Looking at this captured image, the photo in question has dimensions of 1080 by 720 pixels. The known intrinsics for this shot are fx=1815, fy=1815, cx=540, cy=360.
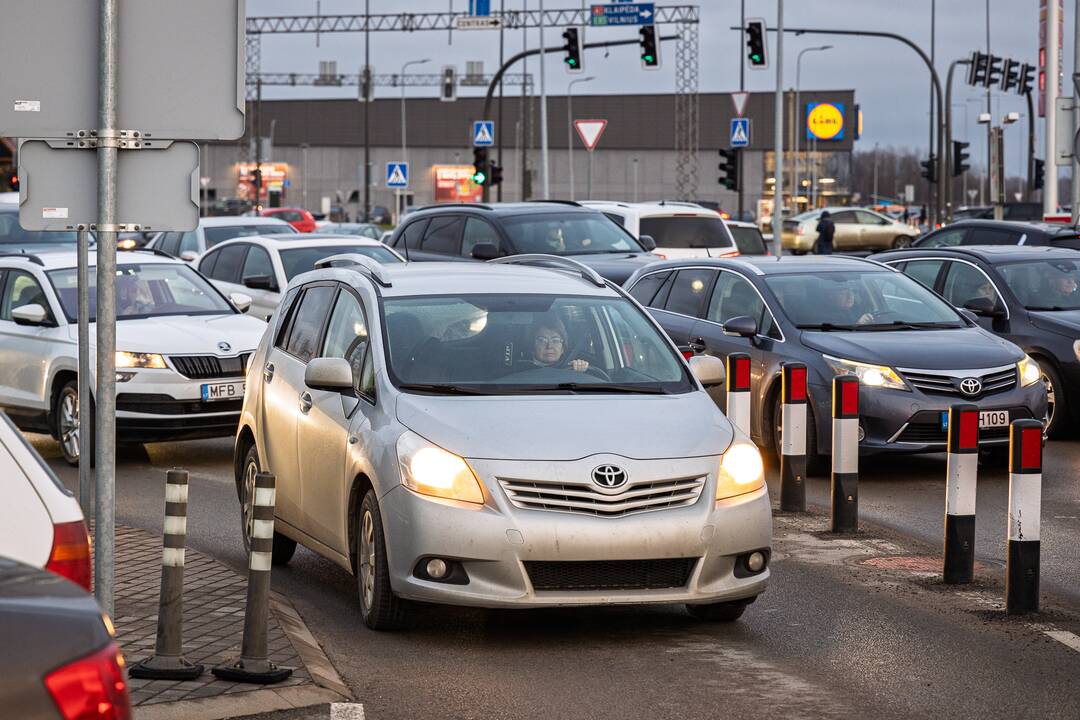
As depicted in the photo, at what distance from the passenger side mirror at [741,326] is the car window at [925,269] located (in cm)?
407

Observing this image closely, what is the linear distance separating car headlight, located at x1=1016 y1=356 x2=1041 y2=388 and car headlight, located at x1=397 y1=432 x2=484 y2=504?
6813mm

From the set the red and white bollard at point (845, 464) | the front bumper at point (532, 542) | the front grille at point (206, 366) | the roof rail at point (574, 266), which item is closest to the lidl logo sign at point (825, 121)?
the front grille at point (206, 366)

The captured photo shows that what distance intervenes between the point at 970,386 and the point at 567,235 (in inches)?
365

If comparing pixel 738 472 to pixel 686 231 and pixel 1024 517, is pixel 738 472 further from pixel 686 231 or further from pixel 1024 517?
pixel 686 231

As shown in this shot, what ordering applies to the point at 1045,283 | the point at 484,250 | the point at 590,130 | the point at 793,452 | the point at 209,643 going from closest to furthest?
the point at 209,643
the point at 793,452
the point at 1045,283
the point at 484,250
the point at 590,130

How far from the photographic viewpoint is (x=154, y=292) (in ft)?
49.7

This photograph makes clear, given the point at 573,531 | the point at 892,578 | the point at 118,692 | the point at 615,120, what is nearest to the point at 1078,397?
the point at 892,578

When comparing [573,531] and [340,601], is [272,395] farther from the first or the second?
[573,531]

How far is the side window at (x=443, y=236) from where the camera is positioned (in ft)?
72.4

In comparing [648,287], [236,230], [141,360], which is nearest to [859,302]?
[648,287]

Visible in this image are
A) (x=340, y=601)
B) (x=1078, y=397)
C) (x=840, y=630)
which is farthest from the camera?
(x=1078, y=397)

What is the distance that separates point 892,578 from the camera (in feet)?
29.7

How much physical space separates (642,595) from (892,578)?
2.22 m

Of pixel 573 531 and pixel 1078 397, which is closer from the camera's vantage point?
pixel 573 531
